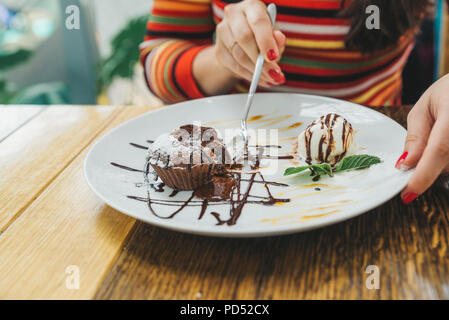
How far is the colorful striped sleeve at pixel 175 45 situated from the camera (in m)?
1.42

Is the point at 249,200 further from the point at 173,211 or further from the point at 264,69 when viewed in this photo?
the point at 264,69

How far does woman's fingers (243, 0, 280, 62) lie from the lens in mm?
980

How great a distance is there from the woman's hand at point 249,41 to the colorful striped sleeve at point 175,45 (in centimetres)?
29

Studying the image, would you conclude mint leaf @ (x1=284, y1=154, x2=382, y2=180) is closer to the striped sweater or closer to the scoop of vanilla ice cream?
the scoop of vanilla ice cream

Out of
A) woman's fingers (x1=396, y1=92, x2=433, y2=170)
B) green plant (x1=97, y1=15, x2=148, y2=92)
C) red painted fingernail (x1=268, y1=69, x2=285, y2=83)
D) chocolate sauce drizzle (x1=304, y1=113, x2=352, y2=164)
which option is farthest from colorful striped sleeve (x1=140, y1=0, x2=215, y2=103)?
green plant (x1=97, y1=15, x2=148, y2=92)

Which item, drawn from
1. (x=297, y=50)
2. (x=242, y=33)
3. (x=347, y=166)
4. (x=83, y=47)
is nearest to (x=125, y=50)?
(x=83, y=47)

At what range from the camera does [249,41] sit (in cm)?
102

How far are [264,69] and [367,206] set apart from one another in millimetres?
546

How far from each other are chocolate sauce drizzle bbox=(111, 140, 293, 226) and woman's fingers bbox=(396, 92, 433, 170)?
0.74 ft

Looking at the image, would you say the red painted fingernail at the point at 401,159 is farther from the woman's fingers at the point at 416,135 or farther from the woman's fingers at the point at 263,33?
the woman's fingers at the point at 263,33

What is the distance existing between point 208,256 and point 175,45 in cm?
100

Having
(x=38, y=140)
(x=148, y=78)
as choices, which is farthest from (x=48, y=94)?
(x=38, y=140)

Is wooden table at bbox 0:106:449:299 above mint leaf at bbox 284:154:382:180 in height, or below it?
below

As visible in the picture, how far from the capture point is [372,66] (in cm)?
144
